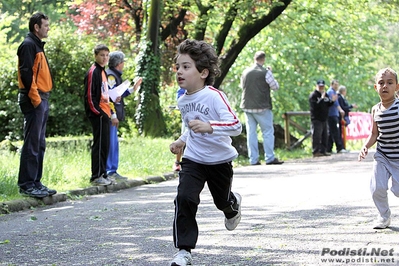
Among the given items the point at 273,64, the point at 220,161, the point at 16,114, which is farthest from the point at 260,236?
the point at 273,64

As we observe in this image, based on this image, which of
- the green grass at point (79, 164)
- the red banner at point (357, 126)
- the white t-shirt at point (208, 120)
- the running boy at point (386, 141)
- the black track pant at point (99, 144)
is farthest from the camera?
the red banner at point (357, 126)

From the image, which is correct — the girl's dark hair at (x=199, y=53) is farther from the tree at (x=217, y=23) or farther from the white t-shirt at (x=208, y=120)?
the tree at (x=217, y=23)

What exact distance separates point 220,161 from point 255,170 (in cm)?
1026

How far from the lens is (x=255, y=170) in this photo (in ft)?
55.0

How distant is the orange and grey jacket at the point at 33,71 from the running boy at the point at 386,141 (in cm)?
463

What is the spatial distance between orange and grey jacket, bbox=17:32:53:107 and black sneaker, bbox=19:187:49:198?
1132 millimetres

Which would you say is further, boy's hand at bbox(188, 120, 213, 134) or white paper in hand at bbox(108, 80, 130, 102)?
white paper in hand at bbox(108, 80, 130, 102)

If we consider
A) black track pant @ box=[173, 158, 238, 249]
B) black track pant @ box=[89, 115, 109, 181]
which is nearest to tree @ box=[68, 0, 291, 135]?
black track pant @ box=[89, 115, 109, 181]

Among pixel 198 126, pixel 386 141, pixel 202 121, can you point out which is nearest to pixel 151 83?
pixel 386 141

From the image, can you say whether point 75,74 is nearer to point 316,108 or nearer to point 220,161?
point 316,108

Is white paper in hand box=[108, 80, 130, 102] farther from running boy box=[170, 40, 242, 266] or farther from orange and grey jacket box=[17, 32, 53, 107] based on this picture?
running boy box=[170, 40, 242, 266]

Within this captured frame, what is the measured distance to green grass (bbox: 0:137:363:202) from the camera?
12.6m

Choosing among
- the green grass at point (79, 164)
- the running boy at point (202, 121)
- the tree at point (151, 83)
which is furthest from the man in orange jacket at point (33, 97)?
the tree at point (151, 83)

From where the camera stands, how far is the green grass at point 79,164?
41.4 ft
